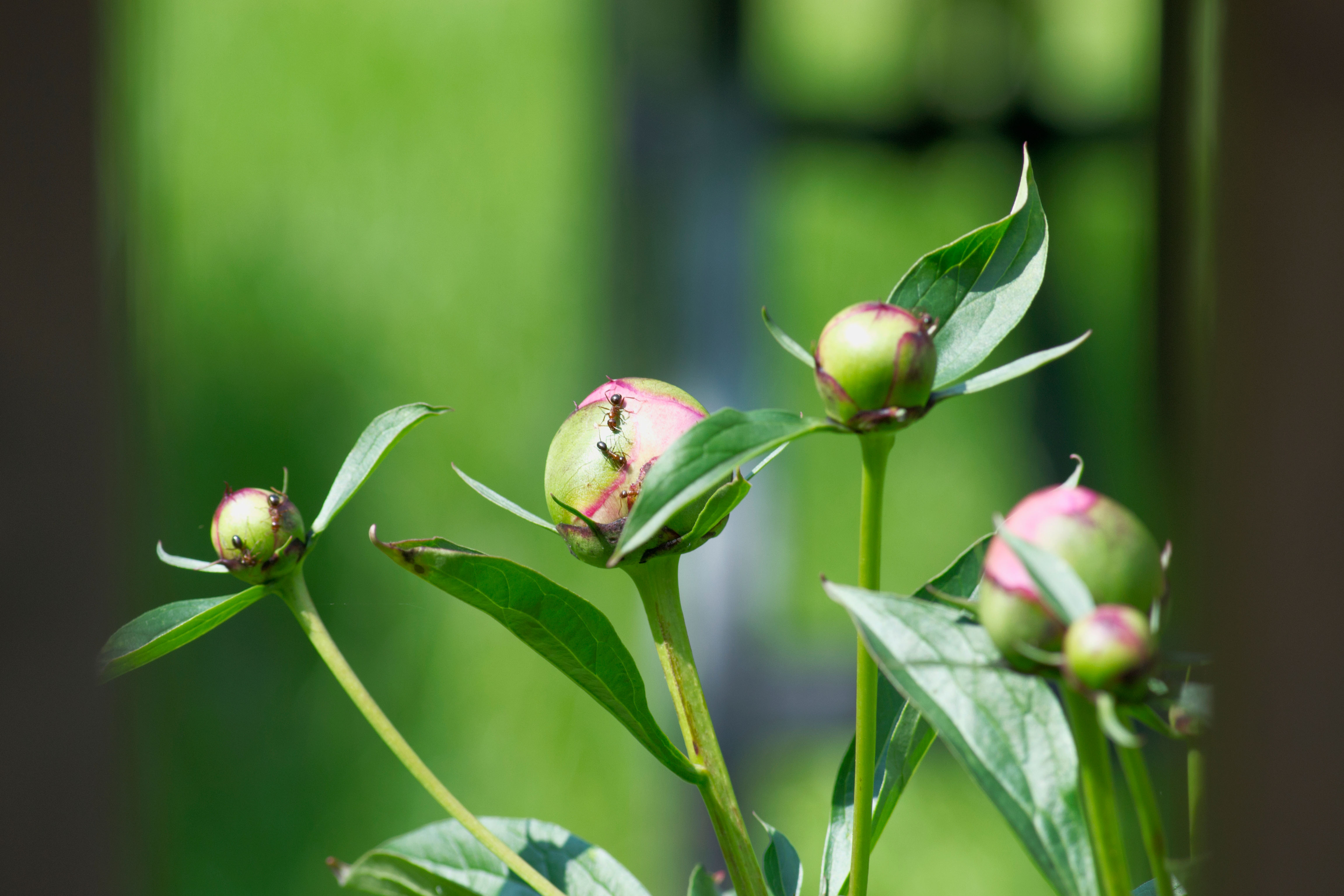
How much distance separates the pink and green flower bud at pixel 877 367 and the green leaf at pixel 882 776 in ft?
0.29

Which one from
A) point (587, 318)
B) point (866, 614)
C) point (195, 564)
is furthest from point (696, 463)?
point (587, 318)

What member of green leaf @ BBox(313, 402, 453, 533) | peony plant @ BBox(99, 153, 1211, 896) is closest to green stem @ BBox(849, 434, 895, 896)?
peony plant @ BBox(99, 153, 1211, 896)

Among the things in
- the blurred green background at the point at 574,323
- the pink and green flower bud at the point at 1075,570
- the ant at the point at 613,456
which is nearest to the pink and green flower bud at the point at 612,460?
the ant at the point at 613,456

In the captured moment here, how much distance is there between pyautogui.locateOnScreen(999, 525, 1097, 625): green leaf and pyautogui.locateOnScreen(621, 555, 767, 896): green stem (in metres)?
0.11

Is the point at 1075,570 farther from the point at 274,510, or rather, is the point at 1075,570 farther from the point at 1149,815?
the point at 274,510

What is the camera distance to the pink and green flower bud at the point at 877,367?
0.24 meters

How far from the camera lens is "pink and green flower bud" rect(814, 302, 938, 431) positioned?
239mm

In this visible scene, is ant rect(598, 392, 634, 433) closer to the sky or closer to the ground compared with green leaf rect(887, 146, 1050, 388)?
closer to the ground

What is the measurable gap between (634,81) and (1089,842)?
4.60 ft

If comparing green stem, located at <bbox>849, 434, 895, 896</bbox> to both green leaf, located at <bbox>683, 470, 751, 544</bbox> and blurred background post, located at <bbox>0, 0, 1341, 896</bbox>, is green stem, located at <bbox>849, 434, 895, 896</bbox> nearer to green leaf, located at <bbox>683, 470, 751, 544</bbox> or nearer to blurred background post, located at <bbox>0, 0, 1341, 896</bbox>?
green leaf, located at <bbox>683, 470, 751, 544</bbox>

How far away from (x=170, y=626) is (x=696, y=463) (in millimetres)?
143

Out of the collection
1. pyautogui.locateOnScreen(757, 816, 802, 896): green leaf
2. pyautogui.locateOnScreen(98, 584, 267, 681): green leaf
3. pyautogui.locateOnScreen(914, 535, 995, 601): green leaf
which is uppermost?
pyautogui.locateOnScreen(98, 584, 267, 681): green leaf

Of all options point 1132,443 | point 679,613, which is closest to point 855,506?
point 1132,443

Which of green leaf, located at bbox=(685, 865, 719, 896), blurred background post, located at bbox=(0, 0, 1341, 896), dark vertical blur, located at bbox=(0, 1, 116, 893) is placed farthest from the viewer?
blurred background post, located at bbox=(0, 0, 1341, 896)
